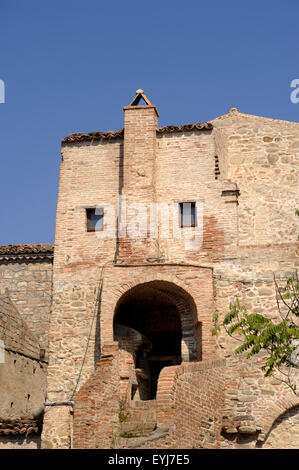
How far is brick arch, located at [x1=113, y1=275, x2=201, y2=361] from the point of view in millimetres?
17297

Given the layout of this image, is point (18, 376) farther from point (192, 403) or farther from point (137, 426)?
point (192, 403)

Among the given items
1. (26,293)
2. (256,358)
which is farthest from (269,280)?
(26,293)

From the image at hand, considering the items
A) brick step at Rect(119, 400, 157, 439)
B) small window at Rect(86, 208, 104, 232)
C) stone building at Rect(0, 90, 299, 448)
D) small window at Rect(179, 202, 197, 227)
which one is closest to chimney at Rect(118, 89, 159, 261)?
stone building at Rect(0, 90, 299, 448)

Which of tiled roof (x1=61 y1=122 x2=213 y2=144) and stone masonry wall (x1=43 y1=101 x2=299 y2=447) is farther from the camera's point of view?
tiled roof (x1=61 y1=122 x2=213 y2=144)

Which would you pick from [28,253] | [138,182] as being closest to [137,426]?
[138,182]

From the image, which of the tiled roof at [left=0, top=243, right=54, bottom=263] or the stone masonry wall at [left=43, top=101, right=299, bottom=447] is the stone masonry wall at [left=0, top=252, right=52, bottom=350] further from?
the stone masonry wall at [left=43, top=101, right=299, bottom=447]

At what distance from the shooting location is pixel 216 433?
15.9 meters

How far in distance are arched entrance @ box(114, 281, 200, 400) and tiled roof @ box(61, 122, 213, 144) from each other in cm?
454

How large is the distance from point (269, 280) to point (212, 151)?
3.93 m

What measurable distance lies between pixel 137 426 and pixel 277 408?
3362 millimetres

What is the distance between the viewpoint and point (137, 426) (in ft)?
50.6

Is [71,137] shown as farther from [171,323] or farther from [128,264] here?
[171,323]

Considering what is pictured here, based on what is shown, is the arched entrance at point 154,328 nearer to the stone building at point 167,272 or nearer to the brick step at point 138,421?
the stone building at point 167,272

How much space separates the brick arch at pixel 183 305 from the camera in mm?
17297
